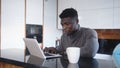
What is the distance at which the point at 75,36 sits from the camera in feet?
6.45

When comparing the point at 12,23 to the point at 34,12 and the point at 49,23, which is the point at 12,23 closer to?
the point at 34,12

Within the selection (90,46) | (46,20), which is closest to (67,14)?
(90,46)

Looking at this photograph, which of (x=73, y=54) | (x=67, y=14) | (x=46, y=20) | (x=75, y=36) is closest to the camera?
(x=73, y=54)

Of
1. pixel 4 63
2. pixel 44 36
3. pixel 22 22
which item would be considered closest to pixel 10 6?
pixel 22 22

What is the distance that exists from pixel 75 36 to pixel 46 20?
6.26 feet

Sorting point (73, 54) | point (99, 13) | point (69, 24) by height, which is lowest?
point (73, 54)

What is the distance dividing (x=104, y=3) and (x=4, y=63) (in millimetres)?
2239

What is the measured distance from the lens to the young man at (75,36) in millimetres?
1687

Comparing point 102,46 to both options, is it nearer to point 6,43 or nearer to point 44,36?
point 44,36

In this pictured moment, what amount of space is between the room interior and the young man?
133 centimetres

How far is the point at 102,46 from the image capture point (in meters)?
3.45

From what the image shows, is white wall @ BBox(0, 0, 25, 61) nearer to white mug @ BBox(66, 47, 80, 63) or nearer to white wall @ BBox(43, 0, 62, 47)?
white wall @ BBox(43, 0, 62, 47)

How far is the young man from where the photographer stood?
1.69 m

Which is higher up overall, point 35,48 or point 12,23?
point 12,23
